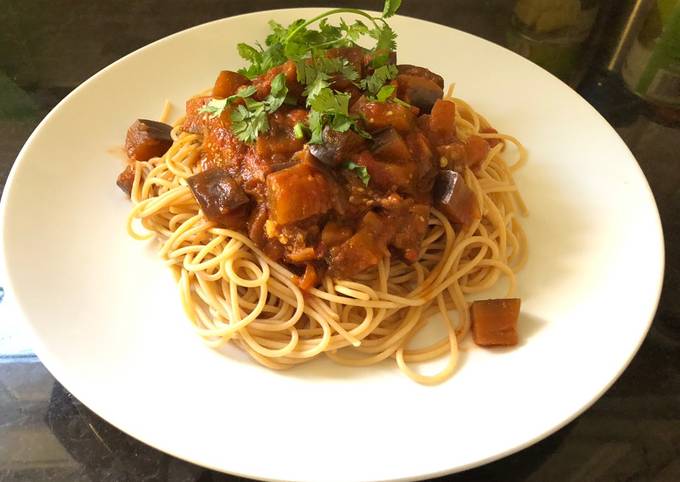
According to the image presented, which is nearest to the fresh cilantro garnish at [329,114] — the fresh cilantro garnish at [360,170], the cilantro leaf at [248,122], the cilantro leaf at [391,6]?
the fresh cilantro garnish at [360,170]

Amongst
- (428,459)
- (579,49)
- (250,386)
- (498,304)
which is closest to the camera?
(428,459)

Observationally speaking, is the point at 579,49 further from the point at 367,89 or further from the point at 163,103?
the point at 163,103

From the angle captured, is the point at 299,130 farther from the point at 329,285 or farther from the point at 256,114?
the point at 329,285

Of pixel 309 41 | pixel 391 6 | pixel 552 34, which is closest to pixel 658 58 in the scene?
pixel 552 34

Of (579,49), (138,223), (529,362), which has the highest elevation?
(579,49)

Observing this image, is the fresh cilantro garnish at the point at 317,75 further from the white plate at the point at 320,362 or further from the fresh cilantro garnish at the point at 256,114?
the white plate at the point at 320,362

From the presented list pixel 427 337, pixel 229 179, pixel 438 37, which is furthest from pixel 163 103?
pixel 427 337

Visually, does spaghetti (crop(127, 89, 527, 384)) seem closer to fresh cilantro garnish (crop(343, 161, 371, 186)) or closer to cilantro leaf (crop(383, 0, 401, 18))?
fresh cilantro garnish (crop(343, 161, 371, 186))
